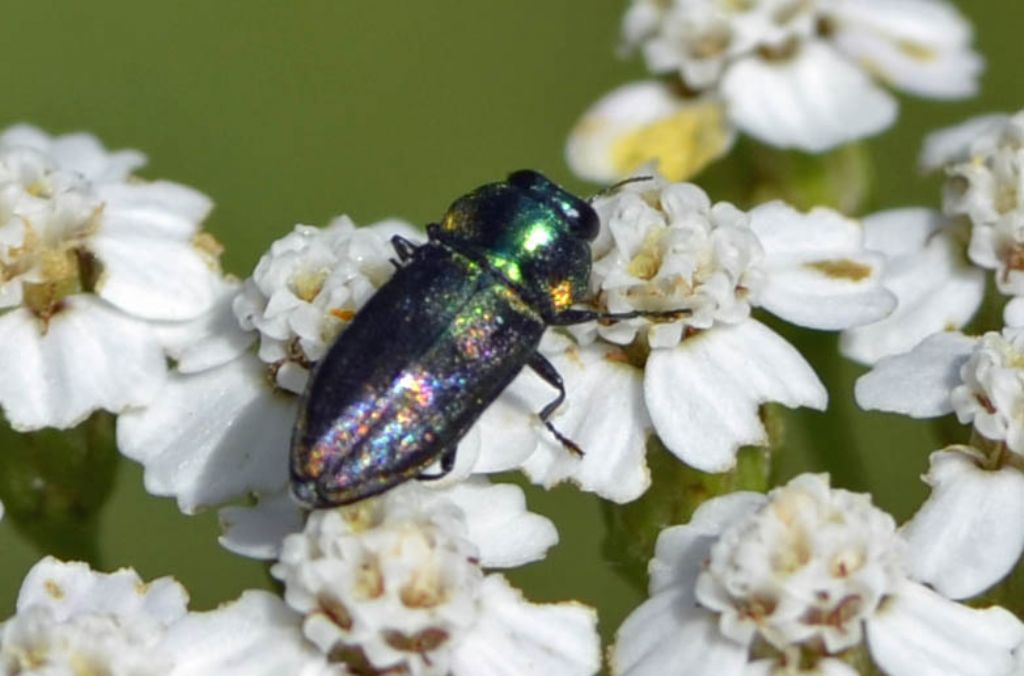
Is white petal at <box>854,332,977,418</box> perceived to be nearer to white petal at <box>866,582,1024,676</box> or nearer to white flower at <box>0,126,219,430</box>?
white petal at <box>866,582,1024,676</box>

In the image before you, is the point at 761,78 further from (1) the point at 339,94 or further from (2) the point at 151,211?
(1) the point at 339,94

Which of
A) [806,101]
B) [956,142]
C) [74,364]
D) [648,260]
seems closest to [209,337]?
[74,364]

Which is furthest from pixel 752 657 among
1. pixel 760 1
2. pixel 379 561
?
pixel 760 1

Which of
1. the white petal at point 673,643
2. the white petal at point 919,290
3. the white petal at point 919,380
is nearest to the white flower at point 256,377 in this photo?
the white petal at point 673,643

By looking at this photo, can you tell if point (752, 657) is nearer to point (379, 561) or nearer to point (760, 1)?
point (379, 561)

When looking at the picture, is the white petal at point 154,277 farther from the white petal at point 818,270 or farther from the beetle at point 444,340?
the white petal at point 818,270

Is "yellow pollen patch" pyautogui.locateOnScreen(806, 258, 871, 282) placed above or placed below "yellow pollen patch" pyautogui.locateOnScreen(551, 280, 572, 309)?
below

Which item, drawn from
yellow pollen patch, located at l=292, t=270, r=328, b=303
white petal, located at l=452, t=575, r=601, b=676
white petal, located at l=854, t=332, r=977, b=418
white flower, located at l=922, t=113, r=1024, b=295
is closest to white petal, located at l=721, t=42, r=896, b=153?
white flower, located at l=922, t=113, r=1024, b=295
